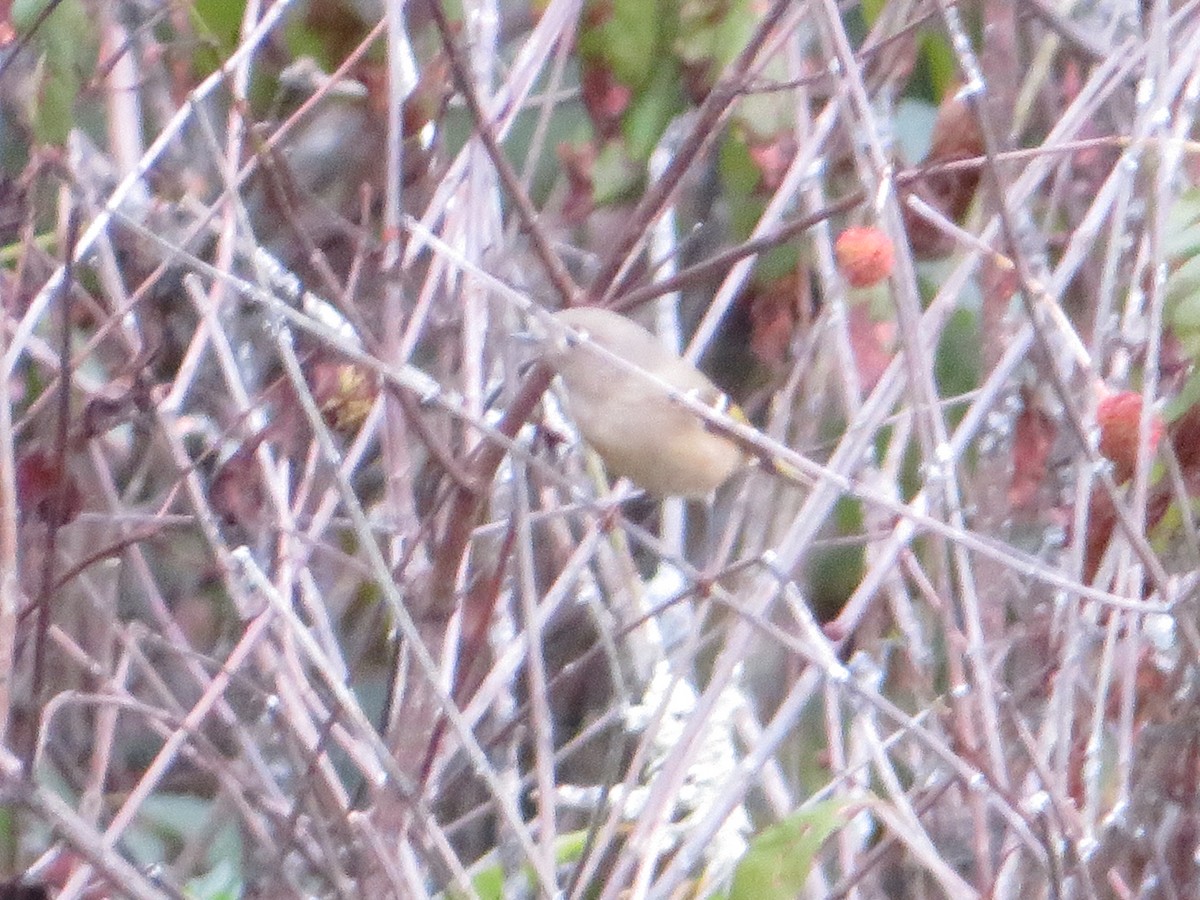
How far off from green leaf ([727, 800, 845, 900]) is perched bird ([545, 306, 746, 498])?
0.77 metres

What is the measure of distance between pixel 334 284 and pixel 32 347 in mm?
725

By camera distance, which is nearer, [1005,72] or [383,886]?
[383,886]

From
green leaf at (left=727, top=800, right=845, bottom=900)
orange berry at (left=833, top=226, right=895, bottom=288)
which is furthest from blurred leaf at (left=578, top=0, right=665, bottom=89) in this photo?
green leaf at (left=727, top=800, right=845, bottom=900)

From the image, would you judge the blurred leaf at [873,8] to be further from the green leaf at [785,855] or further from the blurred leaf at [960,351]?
the green leaf at [785,855]

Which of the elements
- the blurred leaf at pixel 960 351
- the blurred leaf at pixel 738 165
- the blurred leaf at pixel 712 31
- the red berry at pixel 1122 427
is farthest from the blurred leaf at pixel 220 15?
the red berry at pixel 1122 427

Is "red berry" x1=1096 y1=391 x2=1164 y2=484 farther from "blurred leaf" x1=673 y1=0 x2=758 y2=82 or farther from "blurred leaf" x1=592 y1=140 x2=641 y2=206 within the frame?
"blurred leaf" x1=592 y1=140 x2=641 y2=206

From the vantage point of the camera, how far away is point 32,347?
215 cm

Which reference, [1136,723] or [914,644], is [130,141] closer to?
[914,644]

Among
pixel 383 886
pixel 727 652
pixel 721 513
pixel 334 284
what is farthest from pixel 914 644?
pixel 721 513

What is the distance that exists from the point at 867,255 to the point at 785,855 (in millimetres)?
527

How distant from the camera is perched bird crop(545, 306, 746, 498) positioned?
2260 millimetres

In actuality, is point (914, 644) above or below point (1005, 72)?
below

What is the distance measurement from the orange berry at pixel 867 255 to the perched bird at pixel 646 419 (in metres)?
0.63

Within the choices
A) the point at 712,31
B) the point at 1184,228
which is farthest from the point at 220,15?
the point at 1184,228
